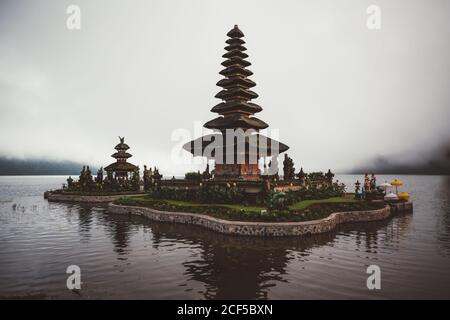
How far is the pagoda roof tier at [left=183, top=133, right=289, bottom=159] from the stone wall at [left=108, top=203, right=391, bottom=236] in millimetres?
11501

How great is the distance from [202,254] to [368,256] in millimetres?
8878

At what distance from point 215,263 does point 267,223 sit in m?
6.41

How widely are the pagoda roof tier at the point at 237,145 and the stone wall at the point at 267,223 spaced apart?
37.7 feet

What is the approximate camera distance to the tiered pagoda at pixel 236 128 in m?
34.2

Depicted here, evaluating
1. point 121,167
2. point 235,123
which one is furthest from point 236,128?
point 121,167

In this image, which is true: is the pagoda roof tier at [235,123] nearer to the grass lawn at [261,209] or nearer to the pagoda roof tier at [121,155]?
the grass lawn at [261,209]

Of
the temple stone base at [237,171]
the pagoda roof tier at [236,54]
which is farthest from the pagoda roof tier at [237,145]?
the pagoda roof tier at [236,54]

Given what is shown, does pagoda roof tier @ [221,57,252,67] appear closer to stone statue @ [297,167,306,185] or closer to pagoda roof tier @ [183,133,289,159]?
pagoda roof tier @ [183,133,289,159]

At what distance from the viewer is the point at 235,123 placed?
33.8m

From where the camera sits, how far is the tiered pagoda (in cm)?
3422

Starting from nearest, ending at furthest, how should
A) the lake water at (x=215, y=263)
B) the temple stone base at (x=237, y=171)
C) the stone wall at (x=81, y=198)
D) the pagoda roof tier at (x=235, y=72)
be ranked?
the lake water at (x=215, y=263) → the temple stone base at (x=237, y=171) → the pagoda roof tier at (x=235, y=72) → the stone wall at (x=81, y=198)

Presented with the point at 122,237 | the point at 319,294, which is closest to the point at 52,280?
the point at 122,237

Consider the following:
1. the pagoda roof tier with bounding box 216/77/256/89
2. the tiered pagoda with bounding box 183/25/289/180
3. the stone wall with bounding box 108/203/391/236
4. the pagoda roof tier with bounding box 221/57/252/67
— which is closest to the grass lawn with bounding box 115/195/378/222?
the stone wall with bounding box 108/203/391/236
